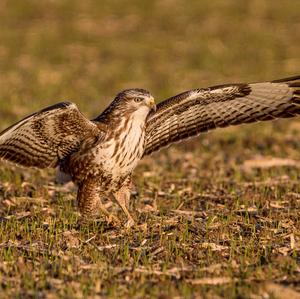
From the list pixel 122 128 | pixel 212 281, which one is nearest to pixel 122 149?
pixel 122 128

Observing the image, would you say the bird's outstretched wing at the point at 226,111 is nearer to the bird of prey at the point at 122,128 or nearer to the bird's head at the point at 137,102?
the bird of prey at the point at 122,128

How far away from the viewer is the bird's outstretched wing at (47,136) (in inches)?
348

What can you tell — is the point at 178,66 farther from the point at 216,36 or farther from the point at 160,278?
the point at 160,278

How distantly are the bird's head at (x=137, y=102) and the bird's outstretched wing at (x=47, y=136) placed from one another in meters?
0.41

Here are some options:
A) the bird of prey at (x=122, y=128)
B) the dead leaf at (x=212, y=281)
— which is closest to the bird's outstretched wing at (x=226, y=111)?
the bird of prey at (x=122, y=128)

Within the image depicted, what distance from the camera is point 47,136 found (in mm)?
9344

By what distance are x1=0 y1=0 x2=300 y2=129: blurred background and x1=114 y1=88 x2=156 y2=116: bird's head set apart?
6.91m

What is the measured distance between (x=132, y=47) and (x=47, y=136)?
17.0m

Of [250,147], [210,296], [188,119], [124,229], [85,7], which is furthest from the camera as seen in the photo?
[85,7]

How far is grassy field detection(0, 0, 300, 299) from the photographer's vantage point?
7227 mm

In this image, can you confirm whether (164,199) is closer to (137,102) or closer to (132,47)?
(137,102)

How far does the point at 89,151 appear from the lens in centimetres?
912

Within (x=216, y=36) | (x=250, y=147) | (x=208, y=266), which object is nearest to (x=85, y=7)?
(x=216, y=36)

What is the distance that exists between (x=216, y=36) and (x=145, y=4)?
5694 millimetres
